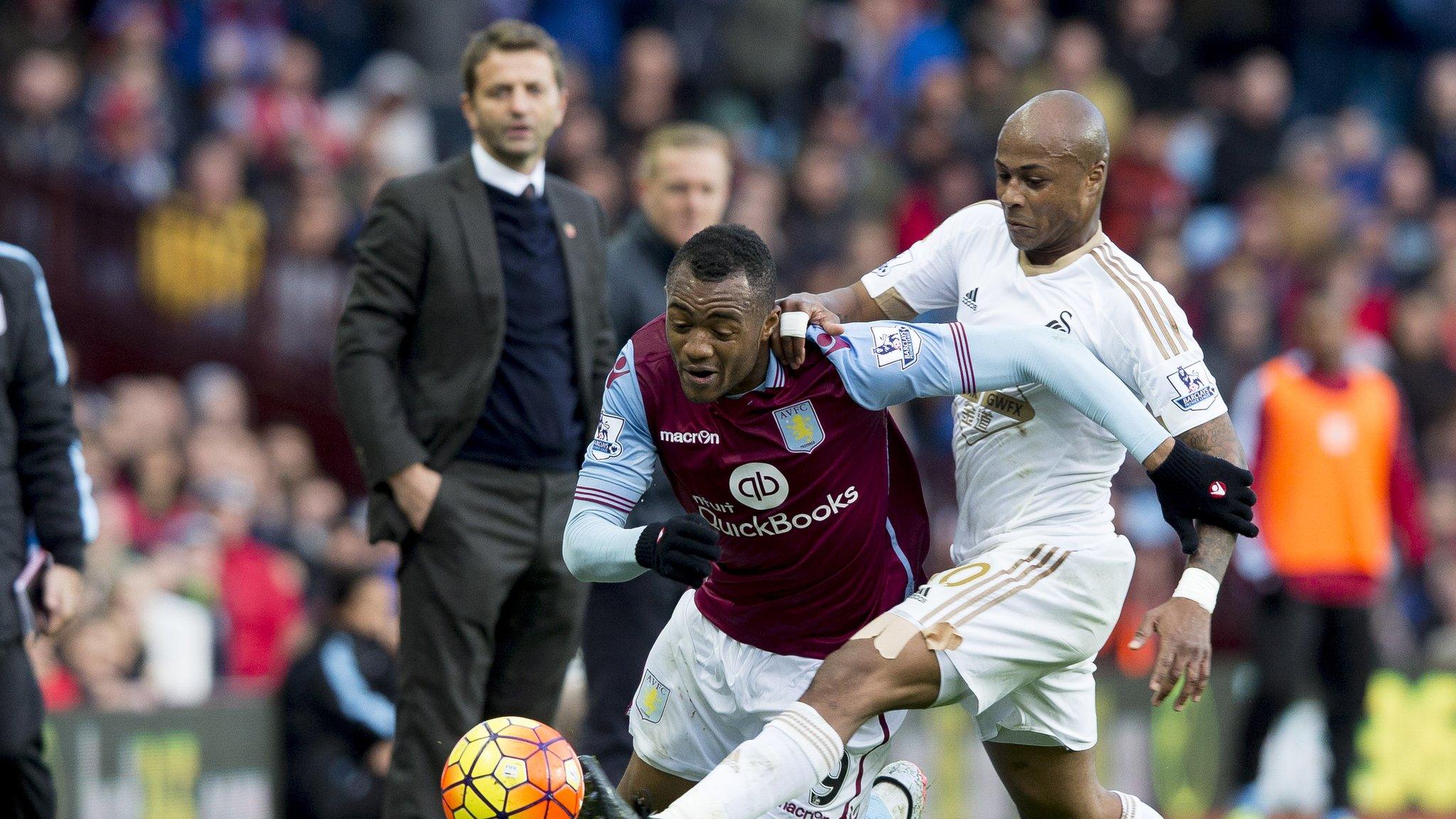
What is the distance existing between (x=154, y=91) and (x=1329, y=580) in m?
8.30

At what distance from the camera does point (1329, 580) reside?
9727mm

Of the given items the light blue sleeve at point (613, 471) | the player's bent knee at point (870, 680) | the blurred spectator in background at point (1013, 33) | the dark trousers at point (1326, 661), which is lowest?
the dark trousers at point (1326, 661)

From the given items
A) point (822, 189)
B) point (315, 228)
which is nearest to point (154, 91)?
point (315, 228)

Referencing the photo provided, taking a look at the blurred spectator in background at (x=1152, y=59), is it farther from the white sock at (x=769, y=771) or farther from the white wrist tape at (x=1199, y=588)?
the white sock at (x=769, y=771)

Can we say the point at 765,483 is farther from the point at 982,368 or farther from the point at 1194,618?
the point at 1194,618

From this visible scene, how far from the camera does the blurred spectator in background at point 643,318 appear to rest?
712cm

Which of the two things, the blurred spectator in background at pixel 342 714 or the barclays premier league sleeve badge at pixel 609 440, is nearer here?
the barclays premier league sleeve badge at pixel 609 440

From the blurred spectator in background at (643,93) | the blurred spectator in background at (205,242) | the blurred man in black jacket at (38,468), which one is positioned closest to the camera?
the blurred man in black jacket at (38,468)

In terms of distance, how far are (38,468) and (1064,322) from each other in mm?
3393

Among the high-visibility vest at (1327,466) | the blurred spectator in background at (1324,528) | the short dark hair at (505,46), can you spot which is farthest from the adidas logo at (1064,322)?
the high-visibility vest at (1327,466)

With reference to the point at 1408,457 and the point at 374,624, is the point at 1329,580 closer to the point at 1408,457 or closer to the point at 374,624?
the point at 1408,457

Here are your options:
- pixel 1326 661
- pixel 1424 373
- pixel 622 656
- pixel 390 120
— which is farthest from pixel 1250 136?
pixel 622 656

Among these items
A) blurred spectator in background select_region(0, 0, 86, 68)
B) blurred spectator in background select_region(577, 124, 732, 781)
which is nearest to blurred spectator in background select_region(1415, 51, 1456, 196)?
blurred spectator in background select_region(577, 124, 732, 781)

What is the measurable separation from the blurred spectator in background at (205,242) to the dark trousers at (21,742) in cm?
663
